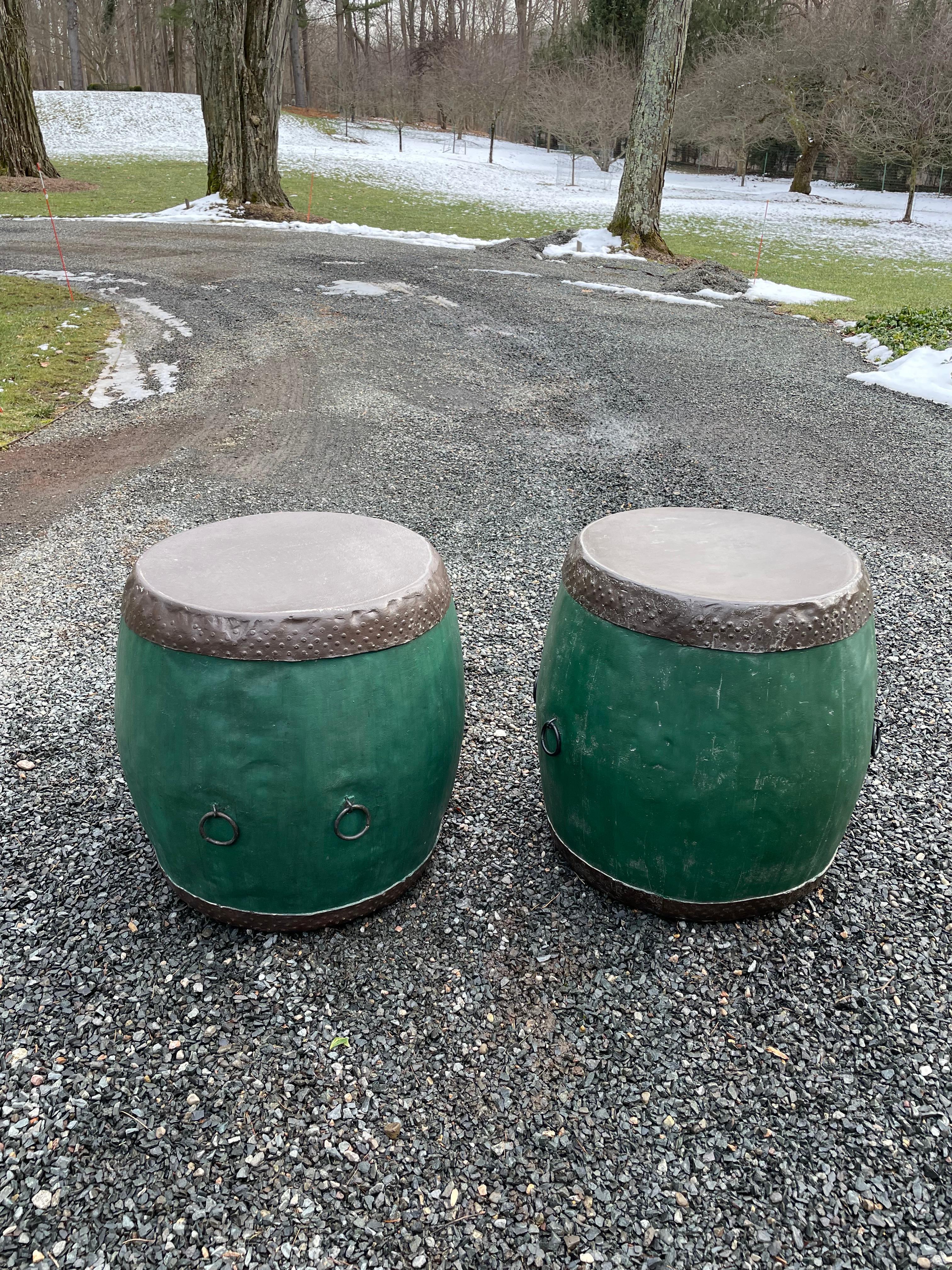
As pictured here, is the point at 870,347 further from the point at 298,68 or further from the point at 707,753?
the point at 298,68

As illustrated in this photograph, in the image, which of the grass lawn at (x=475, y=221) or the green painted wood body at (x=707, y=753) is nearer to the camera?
the green painted wood body at (x=707, y=753)

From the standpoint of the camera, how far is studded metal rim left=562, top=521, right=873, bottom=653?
6.98 ft

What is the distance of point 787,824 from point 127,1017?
1.84m

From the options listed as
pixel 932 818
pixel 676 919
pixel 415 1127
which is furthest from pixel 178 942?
pixel 932 818

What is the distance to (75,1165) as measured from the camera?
6.31ft

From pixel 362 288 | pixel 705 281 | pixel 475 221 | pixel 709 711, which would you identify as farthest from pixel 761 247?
pixel 709 711

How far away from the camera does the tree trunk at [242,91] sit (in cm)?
1519

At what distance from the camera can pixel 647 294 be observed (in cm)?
1221

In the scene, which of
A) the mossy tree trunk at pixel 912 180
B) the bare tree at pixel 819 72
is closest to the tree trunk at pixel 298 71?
the bare tree at pixel 819 72

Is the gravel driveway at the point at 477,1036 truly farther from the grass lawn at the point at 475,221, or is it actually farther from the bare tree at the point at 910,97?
the bare tree at the point at 910,97

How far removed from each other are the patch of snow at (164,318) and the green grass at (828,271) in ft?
26.5

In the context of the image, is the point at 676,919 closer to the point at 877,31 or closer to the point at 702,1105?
the point at 702,1105

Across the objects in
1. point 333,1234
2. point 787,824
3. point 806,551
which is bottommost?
point 333,1234

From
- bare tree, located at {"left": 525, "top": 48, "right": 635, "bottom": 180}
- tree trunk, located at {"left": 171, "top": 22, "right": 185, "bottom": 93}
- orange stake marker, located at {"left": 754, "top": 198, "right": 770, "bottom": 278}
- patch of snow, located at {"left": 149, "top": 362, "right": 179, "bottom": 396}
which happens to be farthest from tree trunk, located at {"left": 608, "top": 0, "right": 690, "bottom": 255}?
tree trunk, located at {"left": 171, "top": 22, "right": 185, "bottom": 93}
